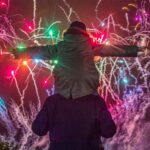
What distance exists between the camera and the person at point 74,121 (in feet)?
9.10

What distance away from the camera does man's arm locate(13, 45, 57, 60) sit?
9.68 ft

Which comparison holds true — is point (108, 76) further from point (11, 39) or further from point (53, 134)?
point (53, 134)

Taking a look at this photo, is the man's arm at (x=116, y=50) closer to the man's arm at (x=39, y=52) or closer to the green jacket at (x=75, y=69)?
the green jacket at (x=75, y=69)

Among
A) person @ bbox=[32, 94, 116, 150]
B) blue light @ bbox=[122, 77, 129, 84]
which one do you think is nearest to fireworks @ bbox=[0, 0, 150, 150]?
blue light @ bbox=[122, 77, 129, 84]

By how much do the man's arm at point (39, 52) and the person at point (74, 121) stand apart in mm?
288

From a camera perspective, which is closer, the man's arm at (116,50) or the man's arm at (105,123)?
the man's arm at (105,123)

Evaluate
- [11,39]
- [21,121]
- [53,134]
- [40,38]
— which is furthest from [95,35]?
[53,134]

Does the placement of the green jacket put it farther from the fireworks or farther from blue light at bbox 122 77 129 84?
blue light at bbox 122 77 129 84

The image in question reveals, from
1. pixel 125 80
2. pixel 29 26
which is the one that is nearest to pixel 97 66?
pixel 125 80

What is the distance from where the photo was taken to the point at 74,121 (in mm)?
2785

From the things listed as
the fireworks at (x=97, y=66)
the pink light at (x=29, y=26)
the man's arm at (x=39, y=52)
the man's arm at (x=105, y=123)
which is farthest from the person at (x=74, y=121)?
the pink light at (x=29, y=26)

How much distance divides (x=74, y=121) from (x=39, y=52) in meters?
0.51

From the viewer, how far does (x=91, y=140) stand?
9.14 ft

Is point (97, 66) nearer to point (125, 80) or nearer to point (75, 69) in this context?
point (125, 80)
